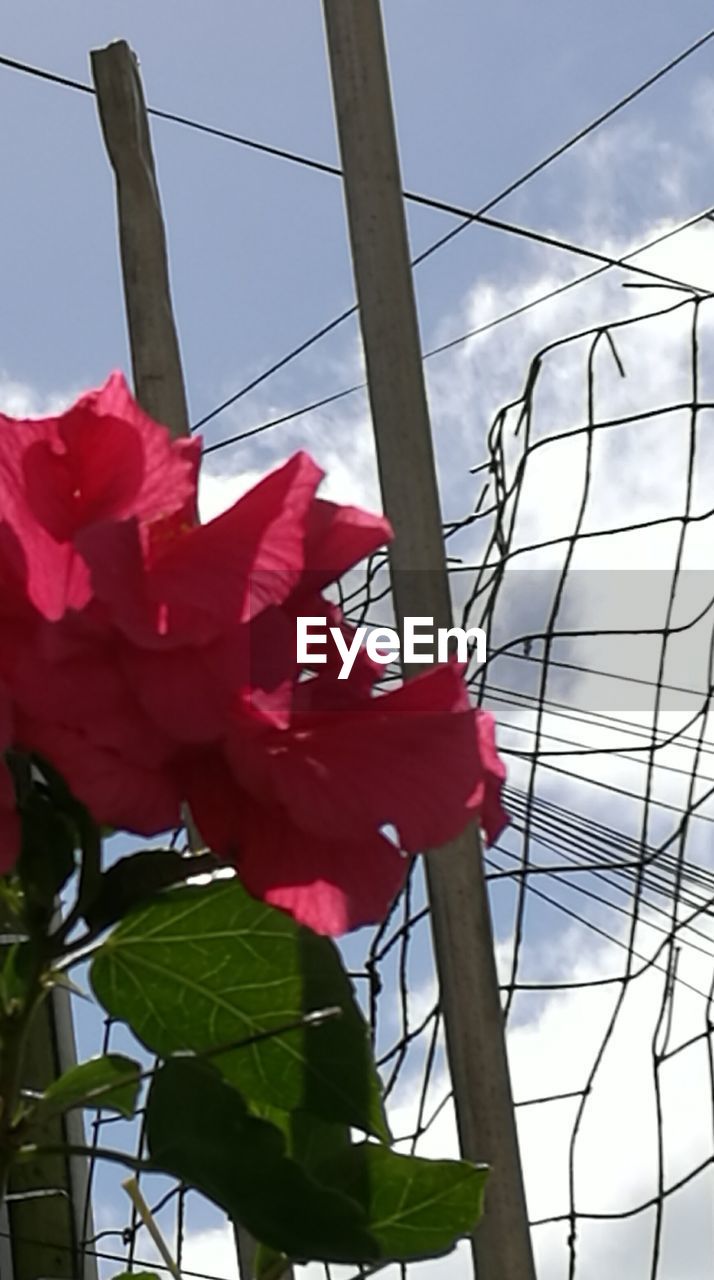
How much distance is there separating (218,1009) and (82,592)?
101 mm

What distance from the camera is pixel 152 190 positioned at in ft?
2.10

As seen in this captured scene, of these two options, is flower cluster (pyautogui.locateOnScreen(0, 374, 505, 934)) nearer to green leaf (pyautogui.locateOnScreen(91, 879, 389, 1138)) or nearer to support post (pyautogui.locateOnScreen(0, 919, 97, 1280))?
green leaf (pyautogui.locateOnScreen(91, 879, 389, 1138))

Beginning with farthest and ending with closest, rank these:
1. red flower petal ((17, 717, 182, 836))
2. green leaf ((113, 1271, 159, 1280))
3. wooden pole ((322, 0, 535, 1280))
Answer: wooden pole ((322, 0, 535, 1280))
green leaf ((113, 1271, 159, 1280))
red flower petal ((17, 717, 182, 836))

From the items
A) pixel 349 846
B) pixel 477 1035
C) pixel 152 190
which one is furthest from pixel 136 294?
pixel 349 846

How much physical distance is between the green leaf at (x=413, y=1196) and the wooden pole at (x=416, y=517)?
29 cm

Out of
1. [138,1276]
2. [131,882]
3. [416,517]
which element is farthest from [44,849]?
[416,517]

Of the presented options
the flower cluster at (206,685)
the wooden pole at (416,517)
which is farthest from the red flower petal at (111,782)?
the wooden pole at (416,517)

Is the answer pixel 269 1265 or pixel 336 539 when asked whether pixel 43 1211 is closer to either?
pixel 269 1265

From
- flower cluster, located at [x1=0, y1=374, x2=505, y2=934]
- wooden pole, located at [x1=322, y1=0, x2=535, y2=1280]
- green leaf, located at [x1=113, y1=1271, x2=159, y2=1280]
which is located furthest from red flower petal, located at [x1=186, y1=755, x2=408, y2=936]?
wooden pole, located at [x1=322, y1=0, x2=535, y2=1280]

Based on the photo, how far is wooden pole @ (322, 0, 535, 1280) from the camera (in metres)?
0.57

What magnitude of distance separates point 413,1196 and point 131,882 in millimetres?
77

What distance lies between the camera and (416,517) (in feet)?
2.04

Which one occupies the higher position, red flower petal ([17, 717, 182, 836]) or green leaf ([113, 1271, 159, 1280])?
red flower petal ([17, 717, 182, 836])

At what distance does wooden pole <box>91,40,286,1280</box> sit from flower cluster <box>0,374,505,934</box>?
0.35 metres
